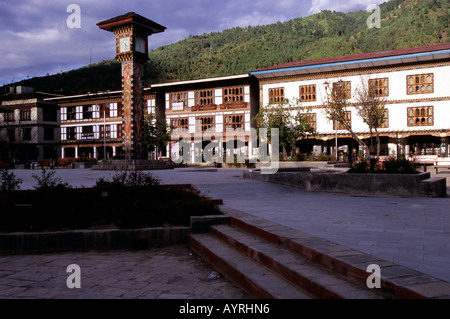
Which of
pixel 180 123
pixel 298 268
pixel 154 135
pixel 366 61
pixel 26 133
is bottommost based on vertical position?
pixel 298 268

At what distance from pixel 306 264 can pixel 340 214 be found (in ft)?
11.2

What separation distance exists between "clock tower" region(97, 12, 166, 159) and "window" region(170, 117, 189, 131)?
17176mm

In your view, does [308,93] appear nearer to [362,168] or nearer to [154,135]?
[154,135]

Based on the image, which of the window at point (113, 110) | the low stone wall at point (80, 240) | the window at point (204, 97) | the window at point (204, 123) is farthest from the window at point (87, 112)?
the low stone wall at point (80, 240)

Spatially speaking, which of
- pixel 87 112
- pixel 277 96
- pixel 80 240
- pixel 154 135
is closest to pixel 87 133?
pixel 87 112

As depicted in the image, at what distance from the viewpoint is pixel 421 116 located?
113 feet

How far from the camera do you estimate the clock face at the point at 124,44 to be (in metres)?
27.0

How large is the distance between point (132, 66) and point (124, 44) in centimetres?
175

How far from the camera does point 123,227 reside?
6266 mm

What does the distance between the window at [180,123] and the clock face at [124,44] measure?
17.9 m

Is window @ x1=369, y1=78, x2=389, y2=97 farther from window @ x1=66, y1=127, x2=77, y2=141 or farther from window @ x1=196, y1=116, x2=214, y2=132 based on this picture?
window @ x1=66, y1=127, x2=77, y2=141

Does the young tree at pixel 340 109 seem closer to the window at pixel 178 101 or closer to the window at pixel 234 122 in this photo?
the window at pixel 234 122
